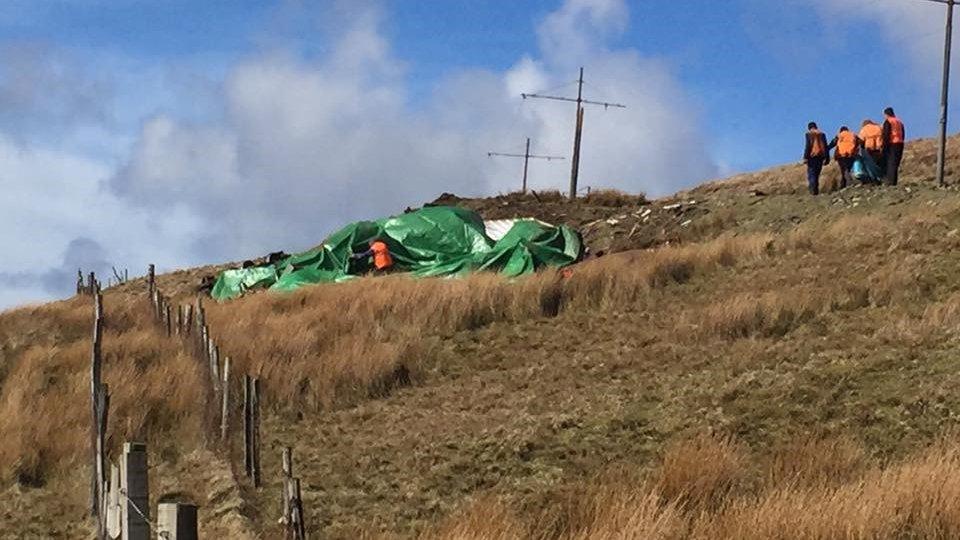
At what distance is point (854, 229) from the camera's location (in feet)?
56.1

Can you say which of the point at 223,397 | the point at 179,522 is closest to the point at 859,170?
the point at 223,397

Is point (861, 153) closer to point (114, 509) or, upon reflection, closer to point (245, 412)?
point (245, 412)

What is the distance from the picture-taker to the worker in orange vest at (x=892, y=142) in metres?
21.4

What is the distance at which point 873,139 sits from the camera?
72.2 ft

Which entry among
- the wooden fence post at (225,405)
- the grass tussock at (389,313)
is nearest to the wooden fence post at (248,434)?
the wooden fence post at (225,405)

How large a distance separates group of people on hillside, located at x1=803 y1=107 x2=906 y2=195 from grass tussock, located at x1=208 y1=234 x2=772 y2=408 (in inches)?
188

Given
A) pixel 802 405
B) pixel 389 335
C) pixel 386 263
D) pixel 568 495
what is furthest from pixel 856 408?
pixel 386 263

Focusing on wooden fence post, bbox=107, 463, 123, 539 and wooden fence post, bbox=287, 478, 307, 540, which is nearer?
wooden fence post, bbox=107, 463, 123, 539

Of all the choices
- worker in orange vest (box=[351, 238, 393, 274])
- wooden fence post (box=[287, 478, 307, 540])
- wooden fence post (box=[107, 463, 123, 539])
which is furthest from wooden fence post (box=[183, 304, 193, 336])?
wooden fence post (box=[287, 478, 307, 540])

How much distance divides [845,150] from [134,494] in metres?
19.3

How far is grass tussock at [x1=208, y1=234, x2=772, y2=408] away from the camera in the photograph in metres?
12.2

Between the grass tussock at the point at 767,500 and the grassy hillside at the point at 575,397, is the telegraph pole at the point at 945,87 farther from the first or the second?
the grass tussock at the point at 767,500

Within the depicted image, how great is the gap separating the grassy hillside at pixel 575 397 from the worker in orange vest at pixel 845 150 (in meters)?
4.01

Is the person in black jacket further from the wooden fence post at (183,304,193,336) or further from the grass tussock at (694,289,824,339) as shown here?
→ the wooden fence post at (183,304,193,336)
